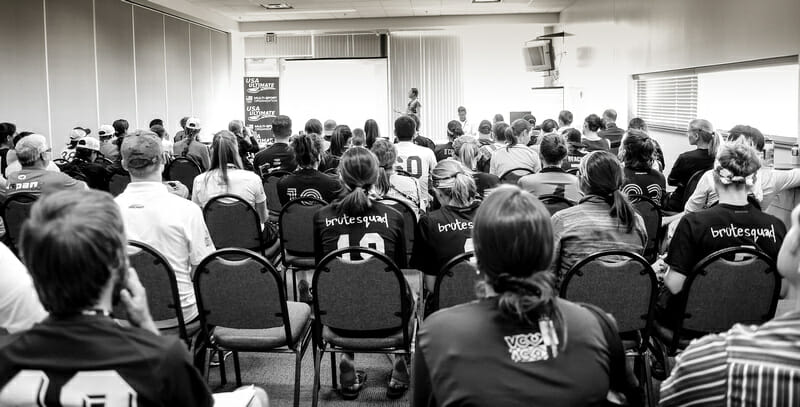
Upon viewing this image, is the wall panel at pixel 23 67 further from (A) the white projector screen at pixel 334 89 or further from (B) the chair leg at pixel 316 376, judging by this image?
(B) the chair leg at pixel 316 376

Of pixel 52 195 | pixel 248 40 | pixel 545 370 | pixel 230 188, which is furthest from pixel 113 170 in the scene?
pixel 248 40

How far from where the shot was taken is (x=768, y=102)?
21.2 feet

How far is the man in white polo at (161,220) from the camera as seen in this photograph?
9.96ft

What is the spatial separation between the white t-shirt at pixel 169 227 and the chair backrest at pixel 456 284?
1.11m

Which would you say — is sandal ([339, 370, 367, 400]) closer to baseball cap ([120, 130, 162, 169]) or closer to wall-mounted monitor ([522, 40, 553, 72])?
baseball cap ([120, 130, 162, 169])

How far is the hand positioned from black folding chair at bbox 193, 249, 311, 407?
3.99 ft

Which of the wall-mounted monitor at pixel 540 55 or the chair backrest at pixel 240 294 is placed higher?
the wall-mounted monitor at pixel 540 55

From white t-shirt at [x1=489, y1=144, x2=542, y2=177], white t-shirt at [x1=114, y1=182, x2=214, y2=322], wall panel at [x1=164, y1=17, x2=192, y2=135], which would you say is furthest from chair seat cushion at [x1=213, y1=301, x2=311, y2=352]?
wall panel at [x1=164, y1=17, x2=192, y2=135]

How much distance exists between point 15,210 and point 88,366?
369cm

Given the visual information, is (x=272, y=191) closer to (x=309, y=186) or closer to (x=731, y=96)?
(x=309, y=186)

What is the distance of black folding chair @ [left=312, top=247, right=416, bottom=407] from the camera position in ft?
9.23

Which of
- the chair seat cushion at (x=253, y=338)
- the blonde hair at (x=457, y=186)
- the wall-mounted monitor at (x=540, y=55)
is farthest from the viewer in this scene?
the wall-mounted monitor at (x=540, y=55)

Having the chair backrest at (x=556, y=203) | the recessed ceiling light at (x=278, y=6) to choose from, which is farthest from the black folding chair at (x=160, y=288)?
the recessed ceiling light at (x=278, y=6)

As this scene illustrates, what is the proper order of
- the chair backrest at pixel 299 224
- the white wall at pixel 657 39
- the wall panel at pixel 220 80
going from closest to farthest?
the chair backrest at pixel 299 224 → the white wall at pixel 657 39 → the wall panel at pixel 220 80
